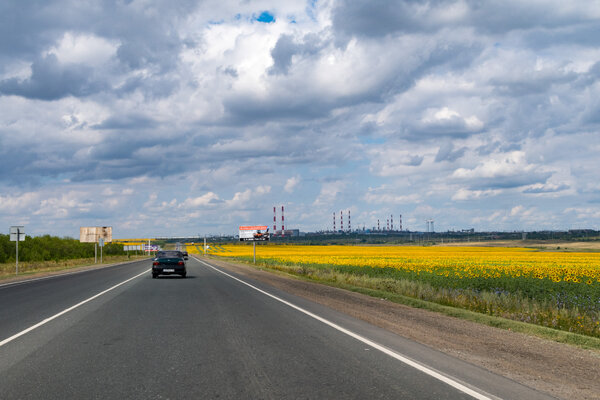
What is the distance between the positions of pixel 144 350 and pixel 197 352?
0.86 metres

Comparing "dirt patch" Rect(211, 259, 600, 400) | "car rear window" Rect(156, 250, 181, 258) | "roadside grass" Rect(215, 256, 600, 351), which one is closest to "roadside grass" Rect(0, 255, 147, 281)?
"car rear window" Rect(156, 250, 181, 258)

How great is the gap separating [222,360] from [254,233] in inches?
1733

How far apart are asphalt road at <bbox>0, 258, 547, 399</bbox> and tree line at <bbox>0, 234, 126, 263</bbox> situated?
6989cm

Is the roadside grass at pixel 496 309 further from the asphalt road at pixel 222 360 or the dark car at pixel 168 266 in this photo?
the dark car at pixel 168 266

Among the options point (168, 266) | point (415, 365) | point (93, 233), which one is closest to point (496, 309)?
point (415, 365)

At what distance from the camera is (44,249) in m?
86.4

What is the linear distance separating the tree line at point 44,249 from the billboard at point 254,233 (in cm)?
4070

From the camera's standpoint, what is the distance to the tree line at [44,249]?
7350 cm

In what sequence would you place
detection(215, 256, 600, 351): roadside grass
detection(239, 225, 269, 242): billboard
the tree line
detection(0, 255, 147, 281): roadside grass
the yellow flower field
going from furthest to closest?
the tree line → detection(239, 225, 269, 242): billboard → detection(0, 255, 147, 281): roadside grass → the yellow flower field → detection(215, 256, 600, 351): roadside grass

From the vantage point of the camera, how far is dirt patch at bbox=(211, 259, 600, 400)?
20.4ft

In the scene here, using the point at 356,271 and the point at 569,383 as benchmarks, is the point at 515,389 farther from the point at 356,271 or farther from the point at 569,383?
the point at 356,271

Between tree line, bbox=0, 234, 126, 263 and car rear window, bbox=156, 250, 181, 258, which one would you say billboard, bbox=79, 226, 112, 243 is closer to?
tree line, bbox=0, 234, 126, 263

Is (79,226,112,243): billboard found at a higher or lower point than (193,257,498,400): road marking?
higher

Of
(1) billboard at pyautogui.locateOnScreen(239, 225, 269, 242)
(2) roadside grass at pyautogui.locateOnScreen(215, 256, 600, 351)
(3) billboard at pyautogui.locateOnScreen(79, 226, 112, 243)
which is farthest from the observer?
(3) billboard at pyautogui.locateOnScreen(79, 226, 112, 243)
